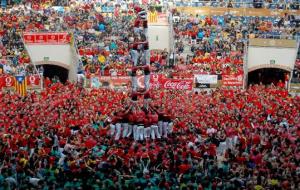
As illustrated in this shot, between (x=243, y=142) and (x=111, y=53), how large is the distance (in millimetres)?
23891

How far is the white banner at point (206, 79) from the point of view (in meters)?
40.4

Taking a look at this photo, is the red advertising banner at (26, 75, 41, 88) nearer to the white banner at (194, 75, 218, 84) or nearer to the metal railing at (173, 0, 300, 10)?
the white banner at (194, 75, 218, 84)

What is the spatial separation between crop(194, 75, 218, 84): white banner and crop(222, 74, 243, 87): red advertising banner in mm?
589

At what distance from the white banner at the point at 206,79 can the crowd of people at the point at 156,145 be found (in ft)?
19.2

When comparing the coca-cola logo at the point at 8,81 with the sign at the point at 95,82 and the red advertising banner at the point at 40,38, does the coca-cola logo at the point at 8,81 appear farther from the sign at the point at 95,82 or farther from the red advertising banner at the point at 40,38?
the red advertising banner at the point at 40,38

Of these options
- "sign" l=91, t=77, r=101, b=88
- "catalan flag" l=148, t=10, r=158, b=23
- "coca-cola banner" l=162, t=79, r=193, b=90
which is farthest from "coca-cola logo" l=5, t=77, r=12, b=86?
"catalan flag" l=148, t=10, r=158, b=23

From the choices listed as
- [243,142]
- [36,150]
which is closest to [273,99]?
[243,142]

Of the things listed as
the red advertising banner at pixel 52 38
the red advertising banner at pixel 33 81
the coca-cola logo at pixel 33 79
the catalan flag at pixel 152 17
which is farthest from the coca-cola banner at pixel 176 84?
the catalan flag at pixel 152 17

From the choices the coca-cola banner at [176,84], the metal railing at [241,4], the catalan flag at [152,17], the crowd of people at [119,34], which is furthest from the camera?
the metal railing at [241,4]

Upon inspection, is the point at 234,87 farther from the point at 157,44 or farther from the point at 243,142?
the point at 243,142

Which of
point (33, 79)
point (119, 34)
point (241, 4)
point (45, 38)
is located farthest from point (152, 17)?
point (33, 79)

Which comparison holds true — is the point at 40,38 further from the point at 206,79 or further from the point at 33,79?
the point at 206,79

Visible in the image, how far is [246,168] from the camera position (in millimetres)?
20766

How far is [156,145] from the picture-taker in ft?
77.5
